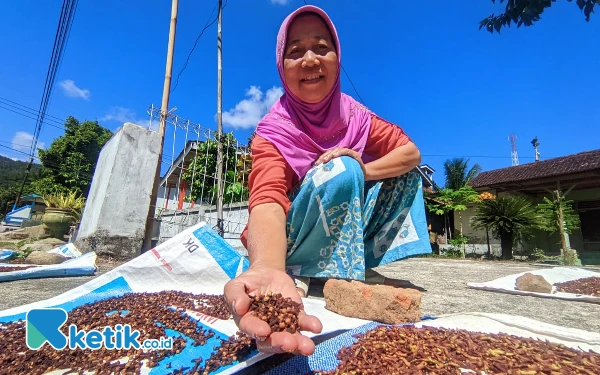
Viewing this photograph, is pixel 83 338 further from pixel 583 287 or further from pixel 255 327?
pixel 583 287

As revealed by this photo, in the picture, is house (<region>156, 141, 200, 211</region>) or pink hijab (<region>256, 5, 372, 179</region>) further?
house (<region>156, 141, 200, 211</region>)

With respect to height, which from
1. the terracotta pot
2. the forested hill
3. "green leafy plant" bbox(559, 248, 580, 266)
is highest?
the forested hill

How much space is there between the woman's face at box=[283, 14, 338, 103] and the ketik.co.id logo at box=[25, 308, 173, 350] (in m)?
1.33

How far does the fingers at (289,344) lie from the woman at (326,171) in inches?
26.7

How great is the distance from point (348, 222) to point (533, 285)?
1483mm

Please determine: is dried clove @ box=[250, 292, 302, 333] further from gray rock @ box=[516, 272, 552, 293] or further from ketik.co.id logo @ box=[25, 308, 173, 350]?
gray rock @ box=[516, 272, 552, 293]

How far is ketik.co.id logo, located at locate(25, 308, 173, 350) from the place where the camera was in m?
1.04

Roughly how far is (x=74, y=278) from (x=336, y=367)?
8.52 ft

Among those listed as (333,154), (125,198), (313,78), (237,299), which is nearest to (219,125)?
(125,198)

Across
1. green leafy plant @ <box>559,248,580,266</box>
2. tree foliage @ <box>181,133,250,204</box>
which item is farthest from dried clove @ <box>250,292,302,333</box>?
green leafy plant @ <box>559,248,580,266</box>

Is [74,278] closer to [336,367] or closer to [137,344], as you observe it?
[137,344]

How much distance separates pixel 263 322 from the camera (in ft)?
2.27

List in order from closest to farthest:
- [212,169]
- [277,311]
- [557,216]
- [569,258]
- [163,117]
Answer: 1. [277,311]
2. [163,117]
3. [569,258]
4. [557,216]
5. [212,169]

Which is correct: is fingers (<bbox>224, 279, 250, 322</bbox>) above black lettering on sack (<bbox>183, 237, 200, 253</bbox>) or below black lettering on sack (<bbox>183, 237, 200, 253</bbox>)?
below
